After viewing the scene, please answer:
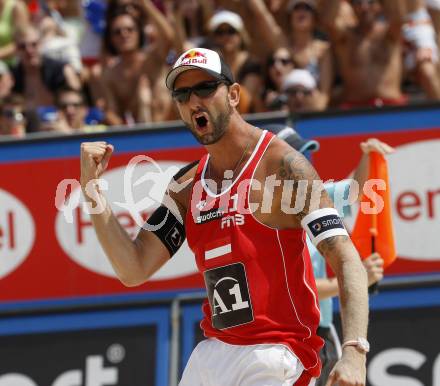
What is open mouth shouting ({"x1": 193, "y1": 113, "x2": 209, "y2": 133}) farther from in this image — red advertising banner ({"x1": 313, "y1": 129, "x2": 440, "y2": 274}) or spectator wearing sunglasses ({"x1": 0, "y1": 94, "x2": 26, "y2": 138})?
spectator wearing sunglasses ({"x1": 0, "y1": 94, "x2": 26, "y2": 138})

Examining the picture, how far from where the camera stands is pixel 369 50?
368 inches

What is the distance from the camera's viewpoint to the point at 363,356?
3.76m

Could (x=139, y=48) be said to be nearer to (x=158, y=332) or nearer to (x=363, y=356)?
(x=158, y=332)

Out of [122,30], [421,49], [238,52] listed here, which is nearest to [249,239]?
[421,49]

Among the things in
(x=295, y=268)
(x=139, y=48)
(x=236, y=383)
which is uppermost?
(x=139, y=48)

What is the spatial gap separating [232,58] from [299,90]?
116 centimetres

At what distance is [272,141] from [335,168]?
120 inches

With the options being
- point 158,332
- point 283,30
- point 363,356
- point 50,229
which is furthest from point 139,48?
point 363,356

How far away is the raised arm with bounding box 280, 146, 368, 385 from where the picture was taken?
371cm

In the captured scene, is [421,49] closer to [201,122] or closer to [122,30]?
[122,30]

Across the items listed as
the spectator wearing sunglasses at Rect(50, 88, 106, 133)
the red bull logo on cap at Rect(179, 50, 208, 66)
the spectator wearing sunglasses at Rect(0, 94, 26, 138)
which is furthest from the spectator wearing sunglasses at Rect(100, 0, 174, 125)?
the red bull logo on cap at Rect(179, 50, 208, 66)

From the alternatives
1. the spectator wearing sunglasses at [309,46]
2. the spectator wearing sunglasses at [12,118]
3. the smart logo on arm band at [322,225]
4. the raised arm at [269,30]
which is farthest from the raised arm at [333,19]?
the smart logo on arm band at [322,225]

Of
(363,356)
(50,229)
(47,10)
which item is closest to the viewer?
(363,356)

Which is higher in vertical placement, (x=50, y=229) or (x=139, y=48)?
(x=139, y=48)
